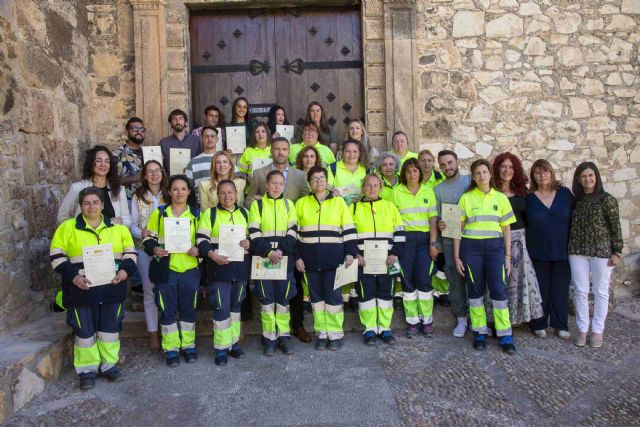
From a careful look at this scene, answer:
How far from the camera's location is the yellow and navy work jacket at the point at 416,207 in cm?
434

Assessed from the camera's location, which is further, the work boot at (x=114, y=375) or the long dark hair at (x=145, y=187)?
the long dark hair at (x=145, y=187)

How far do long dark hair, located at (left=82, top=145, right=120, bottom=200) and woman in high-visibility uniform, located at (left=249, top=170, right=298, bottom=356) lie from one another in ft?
3.90

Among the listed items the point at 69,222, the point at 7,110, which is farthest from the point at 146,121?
the point at 69,222

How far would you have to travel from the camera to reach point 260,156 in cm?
478

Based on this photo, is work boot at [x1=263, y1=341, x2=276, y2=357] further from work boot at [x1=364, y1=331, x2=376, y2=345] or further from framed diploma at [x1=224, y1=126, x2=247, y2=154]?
framed diploma at [x1=224, y1=126, x2=247, y2=154]

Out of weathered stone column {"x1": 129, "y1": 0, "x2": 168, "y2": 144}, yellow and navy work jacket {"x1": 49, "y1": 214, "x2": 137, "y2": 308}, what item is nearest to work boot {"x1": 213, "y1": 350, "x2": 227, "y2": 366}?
yellow and navy work jacket {"x1": 49, "y1": 214, "x2": 137, "y2": 308}

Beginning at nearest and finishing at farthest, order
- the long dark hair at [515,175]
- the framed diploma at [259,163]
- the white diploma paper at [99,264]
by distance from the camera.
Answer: the white diploma paper at [99,264] → the long dark hair at [515,175] → the framed diploma at [259,163]

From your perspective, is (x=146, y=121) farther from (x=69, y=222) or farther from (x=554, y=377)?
(x=554, y=377)

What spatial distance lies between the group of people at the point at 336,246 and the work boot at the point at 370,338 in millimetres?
12

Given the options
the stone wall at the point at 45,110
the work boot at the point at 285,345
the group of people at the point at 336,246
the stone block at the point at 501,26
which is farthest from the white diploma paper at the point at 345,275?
the stone block at the point at 501,26

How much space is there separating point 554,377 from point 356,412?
60.3 inches

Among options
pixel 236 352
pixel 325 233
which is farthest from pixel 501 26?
pixel 236 352

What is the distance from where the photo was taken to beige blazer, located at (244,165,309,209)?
14.4 ft

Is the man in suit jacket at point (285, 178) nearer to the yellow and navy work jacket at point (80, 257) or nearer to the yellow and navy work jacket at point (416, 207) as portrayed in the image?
the yellow and navy work jacket at point (416, 207)
